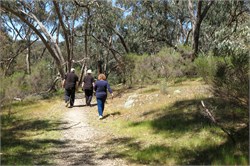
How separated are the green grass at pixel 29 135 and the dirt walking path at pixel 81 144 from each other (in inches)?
10.7

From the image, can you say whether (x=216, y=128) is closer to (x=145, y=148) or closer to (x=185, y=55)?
(x=145, y=148)

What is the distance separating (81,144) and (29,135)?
1.81 m

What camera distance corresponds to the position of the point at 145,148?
23.1 feet

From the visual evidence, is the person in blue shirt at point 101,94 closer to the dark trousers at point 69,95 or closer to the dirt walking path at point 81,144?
the dirt walking path at point 81,144

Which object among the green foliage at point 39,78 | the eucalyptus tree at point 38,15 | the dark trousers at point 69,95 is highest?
the eucalyptus tree at point 38,15

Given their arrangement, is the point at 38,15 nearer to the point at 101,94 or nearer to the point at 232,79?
the point at 101,94

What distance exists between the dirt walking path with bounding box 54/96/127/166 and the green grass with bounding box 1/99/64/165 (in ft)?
0.89

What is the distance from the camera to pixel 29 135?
8.95m

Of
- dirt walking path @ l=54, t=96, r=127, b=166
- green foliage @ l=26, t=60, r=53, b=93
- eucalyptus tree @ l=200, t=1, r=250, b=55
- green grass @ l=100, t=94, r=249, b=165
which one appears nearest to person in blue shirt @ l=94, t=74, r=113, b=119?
dirt walking path @ l=54, t=96, r=127, b=166

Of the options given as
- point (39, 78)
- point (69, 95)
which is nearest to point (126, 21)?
point (39, 78)

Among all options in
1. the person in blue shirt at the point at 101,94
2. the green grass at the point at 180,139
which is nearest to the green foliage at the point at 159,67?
the person in blue shirt at the point at 101,94

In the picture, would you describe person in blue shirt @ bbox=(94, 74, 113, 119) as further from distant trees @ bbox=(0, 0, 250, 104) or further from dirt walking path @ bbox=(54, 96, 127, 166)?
distant trees @ bbox=(0, 0, 250, 104)

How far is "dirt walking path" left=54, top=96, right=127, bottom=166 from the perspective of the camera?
21.5ft

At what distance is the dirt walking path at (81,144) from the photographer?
656cm
